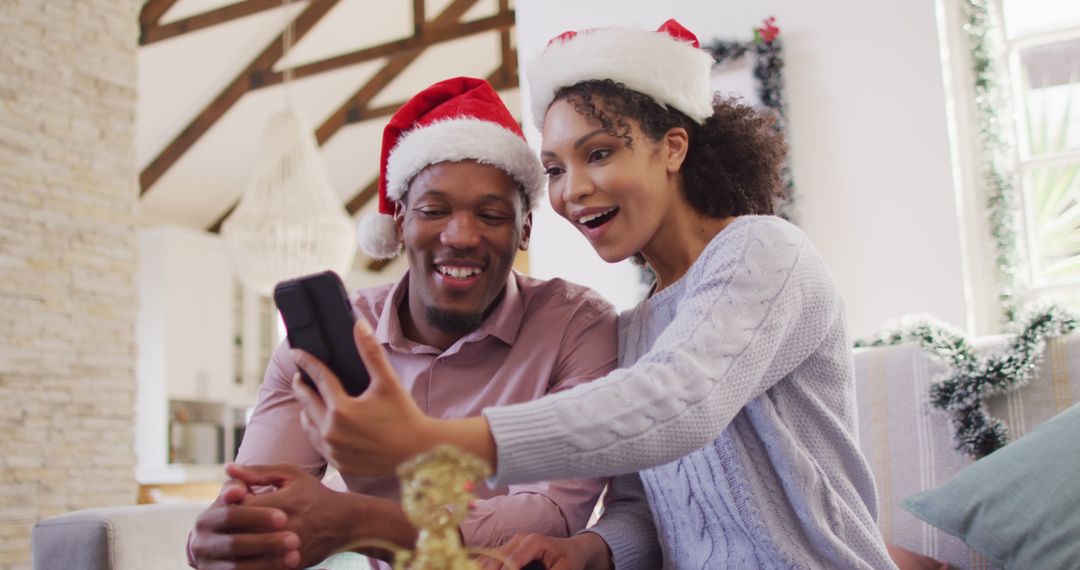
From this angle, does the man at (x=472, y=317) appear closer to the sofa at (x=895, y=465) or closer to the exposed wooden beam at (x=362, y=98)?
the sofa at (x=895, y=465)

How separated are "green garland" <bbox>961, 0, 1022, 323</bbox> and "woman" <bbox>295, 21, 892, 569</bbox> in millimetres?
2125

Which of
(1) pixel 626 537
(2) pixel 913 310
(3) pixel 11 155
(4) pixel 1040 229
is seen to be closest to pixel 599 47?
(1) pixel 626 537

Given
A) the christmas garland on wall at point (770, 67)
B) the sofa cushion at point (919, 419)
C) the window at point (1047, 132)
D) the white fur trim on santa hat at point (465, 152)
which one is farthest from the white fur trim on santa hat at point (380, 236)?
the window at point (1047, 132)

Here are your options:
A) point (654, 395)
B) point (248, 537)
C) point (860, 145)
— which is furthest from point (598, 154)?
point (860, 145)

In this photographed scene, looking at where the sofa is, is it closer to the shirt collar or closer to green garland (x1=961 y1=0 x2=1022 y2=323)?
the shirt collar

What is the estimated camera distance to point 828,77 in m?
3.69

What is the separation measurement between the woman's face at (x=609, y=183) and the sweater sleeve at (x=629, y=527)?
15.0 inches

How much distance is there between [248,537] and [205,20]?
6.50 m

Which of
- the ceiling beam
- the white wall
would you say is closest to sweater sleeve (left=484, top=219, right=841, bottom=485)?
the white wall

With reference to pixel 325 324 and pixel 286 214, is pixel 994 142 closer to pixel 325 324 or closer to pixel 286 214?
pixel 325 324

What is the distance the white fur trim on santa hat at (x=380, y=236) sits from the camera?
1939mm

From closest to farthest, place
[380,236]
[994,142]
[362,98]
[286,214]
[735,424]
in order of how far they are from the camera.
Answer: [735,424]
[380,236]
[994,142]
[286,214]
[362,98]

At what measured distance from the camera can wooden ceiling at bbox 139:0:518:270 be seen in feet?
23.5

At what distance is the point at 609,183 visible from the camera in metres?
1.46
